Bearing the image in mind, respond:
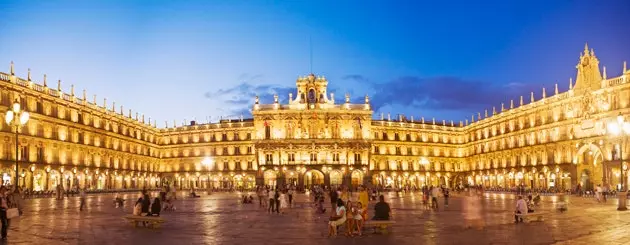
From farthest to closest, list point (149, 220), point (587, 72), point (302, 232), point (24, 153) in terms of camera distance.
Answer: point (587, 72), point (24, 153), point (149, 220), point (302, 232)

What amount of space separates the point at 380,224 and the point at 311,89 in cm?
9073

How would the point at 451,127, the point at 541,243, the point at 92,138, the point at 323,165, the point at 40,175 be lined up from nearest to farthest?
the point at 541,243, the point at 40,175, the point at 92,138, the point at 323,165, the point at 451,127

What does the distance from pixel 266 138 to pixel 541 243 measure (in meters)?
92.0

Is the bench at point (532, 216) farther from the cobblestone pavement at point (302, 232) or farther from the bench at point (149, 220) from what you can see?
the bench at point (149, 220)

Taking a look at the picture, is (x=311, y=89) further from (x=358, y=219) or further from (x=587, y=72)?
(x=358, y=219)

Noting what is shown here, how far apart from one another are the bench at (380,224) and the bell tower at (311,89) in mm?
89065

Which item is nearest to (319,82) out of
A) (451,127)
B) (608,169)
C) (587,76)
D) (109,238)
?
(451,127)

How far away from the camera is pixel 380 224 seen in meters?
22.7

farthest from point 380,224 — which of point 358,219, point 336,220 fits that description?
point 336,220

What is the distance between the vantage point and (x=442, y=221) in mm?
28500

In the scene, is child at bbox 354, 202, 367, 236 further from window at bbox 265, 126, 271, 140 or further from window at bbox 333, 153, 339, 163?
window at bbox 265, 126, 271, 140

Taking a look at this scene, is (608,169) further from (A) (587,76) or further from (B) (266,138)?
(B) (266,138)

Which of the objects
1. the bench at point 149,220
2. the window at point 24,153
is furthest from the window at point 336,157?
the bench at point 149,220

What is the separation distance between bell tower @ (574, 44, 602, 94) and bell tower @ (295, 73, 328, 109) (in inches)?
1746
